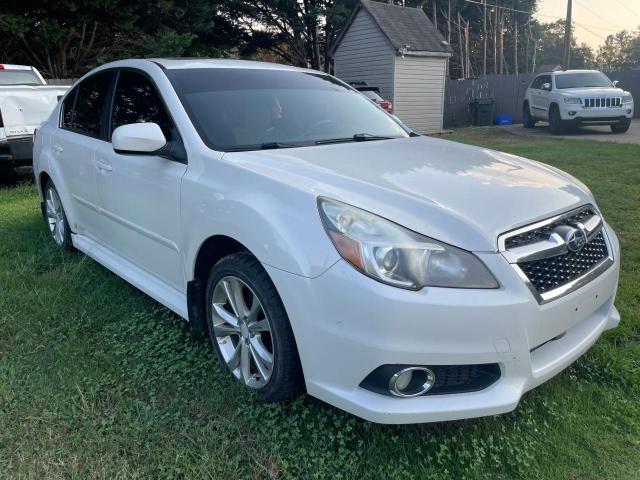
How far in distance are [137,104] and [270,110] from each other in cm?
88

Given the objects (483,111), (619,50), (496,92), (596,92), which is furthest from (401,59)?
(619,50)

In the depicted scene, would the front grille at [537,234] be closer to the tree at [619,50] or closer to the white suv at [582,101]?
the white suv at [582,101]

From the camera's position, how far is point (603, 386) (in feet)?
8.59

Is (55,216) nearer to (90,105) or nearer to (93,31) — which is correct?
(90,105)

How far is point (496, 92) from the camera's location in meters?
22.3

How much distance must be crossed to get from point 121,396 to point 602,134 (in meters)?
15.4

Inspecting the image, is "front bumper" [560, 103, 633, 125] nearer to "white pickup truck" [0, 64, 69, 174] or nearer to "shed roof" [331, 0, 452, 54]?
"shed roof" [331, 0, 452, 54]

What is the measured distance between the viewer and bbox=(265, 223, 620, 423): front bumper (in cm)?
190

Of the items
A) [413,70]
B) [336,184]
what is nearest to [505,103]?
[413,70]

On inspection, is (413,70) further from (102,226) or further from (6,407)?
(6,407)

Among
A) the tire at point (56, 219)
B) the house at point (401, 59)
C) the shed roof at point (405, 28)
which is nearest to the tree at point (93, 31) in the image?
the house at point (401, 59)

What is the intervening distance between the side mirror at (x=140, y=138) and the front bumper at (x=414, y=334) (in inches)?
44.8

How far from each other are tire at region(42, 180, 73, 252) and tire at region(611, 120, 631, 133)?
48.2 ft

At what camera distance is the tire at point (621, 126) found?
1466cm
